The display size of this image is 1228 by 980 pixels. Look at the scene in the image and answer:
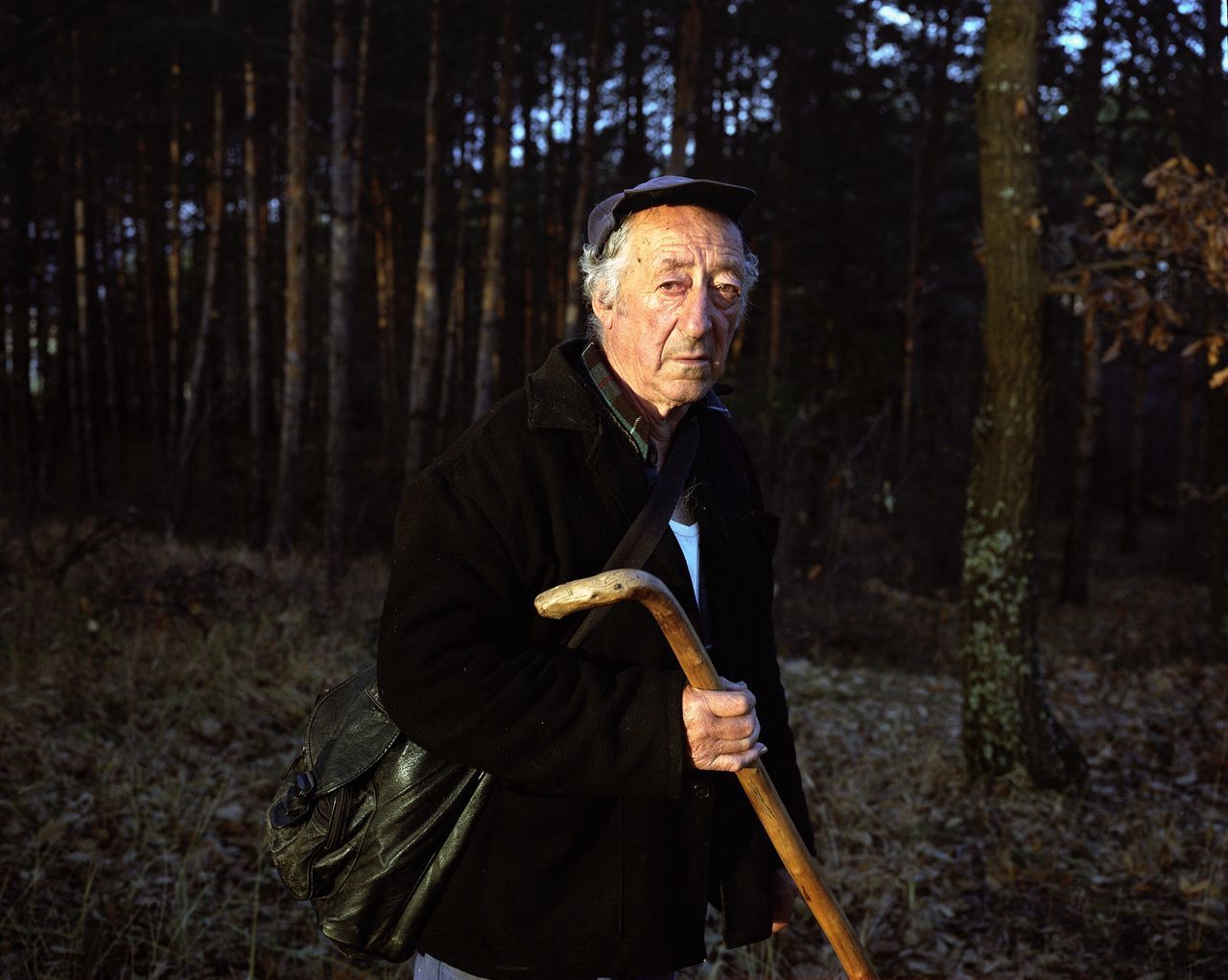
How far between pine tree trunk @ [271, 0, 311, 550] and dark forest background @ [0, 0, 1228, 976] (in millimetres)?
51

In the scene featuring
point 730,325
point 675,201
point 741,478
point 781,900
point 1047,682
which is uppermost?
point 675,201

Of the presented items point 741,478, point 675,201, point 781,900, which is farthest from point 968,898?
point 675,201

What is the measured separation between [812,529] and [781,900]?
11.9 metres

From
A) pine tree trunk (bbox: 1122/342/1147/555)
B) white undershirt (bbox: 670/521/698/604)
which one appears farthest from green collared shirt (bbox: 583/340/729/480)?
pine tree trunk (bbox: 1122/342/1147/555)

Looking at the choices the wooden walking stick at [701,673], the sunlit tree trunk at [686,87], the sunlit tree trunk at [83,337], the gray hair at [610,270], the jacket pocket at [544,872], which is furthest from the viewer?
the sunlit tree trunk at [83,337]

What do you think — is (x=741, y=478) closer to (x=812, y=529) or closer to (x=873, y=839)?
(x=873, y=839)

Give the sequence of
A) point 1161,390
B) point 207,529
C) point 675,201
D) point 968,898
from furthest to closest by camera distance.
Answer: point 1161,390
point 207,529
point 968,898
point 675,201

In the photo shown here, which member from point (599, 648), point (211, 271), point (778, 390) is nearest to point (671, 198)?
point (599, 648)

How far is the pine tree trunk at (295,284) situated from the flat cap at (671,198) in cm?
971

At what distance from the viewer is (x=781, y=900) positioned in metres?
2.26

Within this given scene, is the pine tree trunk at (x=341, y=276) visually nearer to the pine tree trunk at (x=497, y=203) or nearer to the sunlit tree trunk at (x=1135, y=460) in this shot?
the pine tree trunk at (x=497, y=203)

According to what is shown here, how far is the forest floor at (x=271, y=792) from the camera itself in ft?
12.6

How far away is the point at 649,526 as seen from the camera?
188cm

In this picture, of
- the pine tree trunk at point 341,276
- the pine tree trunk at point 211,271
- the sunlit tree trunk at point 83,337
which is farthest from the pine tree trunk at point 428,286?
the sunlit tree trunk at point 83,337
